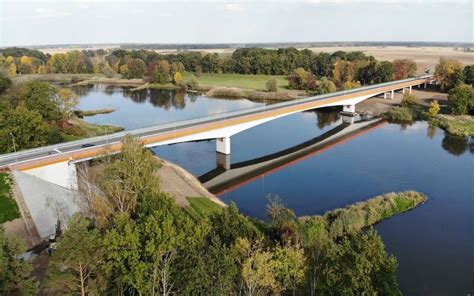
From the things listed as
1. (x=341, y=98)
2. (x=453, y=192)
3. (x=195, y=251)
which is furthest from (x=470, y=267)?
(x=341, y=98)

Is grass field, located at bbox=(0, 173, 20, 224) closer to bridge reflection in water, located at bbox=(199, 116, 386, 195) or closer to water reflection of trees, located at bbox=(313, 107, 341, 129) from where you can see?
bridge reflection in water, located at bbox=(199, 116, 386, 195)

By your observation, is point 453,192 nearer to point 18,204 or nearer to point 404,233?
point 404,233

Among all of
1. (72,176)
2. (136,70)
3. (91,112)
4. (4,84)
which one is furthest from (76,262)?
(136,70)

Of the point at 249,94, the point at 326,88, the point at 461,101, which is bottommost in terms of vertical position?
the point at 461,101

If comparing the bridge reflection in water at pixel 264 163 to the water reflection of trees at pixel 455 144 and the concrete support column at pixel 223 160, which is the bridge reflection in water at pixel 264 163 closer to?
the concrete support column at pixel 223 160

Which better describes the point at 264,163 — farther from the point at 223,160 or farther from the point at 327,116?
the point at 327,116

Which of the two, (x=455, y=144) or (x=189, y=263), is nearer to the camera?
(x=189, y=263)
